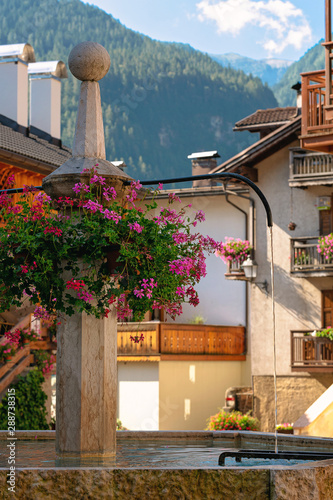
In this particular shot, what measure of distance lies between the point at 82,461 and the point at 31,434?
11.9 ft

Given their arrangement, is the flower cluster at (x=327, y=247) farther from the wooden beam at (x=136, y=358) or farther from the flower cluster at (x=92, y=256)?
the flower cluster at (x=92, y=256)

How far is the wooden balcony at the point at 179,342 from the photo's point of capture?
30812 mm

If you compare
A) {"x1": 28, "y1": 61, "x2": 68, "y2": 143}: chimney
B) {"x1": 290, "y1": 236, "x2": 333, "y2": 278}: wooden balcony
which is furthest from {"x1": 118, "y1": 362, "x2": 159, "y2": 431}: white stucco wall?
{"x1": 28, "y1": 61, "x2": 68, "y2": 143}: chimney

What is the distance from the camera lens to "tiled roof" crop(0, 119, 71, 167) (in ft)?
74.7

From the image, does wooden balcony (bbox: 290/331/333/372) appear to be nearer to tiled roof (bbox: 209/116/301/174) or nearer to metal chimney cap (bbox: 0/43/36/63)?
tiled roof (bbox: 209/116/301/174)

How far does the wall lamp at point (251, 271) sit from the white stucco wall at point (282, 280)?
19 centimetres

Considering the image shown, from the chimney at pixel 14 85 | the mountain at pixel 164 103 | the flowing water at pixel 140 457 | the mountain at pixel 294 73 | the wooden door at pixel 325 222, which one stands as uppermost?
the mountain at pixel 294 73

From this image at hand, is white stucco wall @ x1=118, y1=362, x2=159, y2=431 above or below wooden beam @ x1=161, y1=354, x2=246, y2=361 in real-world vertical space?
below

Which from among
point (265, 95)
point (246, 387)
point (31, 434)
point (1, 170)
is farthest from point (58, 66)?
point (265, 95)

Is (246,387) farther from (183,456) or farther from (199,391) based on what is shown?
(183,456)

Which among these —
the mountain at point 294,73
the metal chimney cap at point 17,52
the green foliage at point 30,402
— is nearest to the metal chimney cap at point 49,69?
the metal chimney cap at point 17,52

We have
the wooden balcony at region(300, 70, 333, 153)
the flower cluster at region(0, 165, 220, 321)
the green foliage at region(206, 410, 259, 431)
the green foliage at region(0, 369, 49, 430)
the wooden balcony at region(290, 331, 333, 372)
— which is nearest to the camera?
the flower cluster at region(0, 165, 220, 321)

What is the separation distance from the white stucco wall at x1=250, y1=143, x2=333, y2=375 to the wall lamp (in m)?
0.19

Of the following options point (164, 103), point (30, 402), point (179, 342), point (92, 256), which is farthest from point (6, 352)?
point (164, 103)
